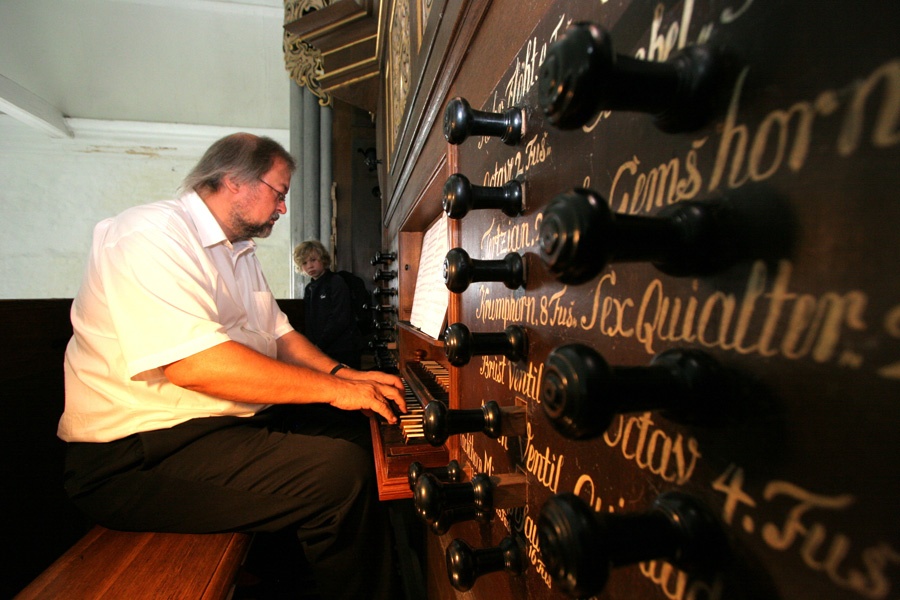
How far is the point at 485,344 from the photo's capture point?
1.62 ft

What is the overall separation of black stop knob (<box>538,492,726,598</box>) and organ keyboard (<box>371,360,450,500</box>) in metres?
0.59

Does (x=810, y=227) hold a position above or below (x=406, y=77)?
below

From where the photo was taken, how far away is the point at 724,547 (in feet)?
0.70

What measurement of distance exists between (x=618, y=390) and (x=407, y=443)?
94cm

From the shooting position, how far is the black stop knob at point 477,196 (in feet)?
1.57

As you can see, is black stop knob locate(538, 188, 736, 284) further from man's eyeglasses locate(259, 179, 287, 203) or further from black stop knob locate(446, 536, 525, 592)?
man's eyeglasses locate(259, 179, 287, 203)

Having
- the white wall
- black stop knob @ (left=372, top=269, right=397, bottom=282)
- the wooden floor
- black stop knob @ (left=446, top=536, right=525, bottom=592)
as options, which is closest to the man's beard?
black stop knob @ (left=372, top=269, right=397, bottom=282)

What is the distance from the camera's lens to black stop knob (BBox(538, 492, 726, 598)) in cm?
19

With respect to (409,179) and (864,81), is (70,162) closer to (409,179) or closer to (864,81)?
(409,179)

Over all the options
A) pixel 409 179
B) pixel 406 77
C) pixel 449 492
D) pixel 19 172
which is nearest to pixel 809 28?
pixel 449 492

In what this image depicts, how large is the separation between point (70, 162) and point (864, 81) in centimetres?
732

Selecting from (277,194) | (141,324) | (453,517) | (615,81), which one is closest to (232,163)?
(277,194)

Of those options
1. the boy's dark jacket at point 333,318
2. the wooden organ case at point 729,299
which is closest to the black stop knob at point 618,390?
the wooden organ case at point 729,299

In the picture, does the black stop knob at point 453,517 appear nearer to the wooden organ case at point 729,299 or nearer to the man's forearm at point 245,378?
the wooden organ case at point 729,299
